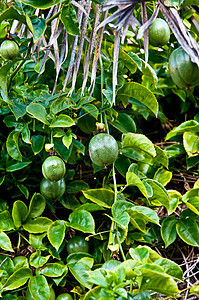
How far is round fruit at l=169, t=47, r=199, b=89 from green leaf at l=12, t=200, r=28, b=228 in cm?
73

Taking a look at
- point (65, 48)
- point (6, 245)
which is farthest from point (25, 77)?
point (6, 245)

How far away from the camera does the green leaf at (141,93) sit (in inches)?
50.9

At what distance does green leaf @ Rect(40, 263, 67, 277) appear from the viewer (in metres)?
1.23

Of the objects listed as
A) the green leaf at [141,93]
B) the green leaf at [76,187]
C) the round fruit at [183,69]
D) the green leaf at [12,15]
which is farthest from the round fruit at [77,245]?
the green leaf at [12,15]

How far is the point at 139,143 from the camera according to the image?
4.27 feet

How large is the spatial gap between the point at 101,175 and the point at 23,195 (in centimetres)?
36

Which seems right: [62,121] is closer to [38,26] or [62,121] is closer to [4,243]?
[38,26]

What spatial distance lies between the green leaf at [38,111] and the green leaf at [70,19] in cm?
29

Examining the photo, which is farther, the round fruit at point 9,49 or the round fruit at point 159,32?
the round fruit at point 159,32

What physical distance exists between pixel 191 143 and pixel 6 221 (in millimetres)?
866

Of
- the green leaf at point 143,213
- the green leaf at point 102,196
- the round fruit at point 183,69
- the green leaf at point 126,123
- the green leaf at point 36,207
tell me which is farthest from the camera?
the green leaf at point 126,123

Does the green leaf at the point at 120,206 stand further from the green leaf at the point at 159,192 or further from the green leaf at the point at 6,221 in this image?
the green leaf at the point at 6,221

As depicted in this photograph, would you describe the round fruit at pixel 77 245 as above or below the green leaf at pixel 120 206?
below

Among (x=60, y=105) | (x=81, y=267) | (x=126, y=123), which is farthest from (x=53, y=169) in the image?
(x=126, y=123)
